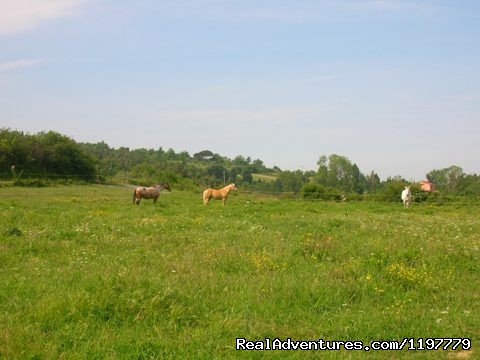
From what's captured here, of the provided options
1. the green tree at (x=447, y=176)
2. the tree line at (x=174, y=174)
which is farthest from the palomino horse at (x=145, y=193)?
the green tree at (x=447, y=176)

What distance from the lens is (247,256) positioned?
10.2 m

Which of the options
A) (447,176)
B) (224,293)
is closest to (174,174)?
(447,176)

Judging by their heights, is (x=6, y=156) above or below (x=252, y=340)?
above

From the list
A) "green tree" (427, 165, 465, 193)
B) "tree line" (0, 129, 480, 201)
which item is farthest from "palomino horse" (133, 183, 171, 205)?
"green tree" (427, 165, 465, 193)

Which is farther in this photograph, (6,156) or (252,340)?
(6,156)

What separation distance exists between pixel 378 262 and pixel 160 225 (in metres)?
7.75

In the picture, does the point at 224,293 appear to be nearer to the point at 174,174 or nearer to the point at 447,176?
the point at 174,174

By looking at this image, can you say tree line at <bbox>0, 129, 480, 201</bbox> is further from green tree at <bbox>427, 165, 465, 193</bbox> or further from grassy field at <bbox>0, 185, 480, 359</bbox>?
grassy field at <bbox>0, 185, 480, 359</bbox>

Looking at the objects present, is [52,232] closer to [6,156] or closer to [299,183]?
[6,156]

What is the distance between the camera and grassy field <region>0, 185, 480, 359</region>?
596 cm

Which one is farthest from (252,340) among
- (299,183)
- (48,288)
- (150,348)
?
(299,183)

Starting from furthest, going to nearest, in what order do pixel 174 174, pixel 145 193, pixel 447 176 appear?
pixel 447 176 < pixel 174 174 < pixel 145 193

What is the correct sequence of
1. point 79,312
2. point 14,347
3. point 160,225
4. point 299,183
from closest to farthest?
point 14,347 → point 79,312 → point 160,225 → point 299,183

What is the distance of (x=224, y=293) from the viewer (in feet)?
25.4
